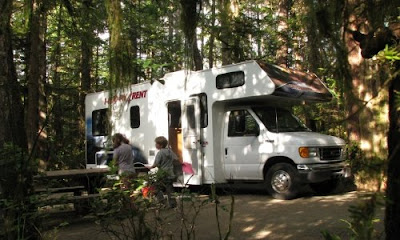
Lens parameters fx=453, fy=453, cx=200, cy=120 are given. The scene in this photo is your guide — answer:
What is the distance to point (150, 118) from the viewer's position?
1214cm

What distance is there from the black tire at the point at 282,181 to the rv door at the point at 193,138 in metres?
1.79

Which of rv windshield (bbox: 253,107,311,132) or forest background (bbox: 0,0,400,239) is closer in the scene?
forest background (bbox: 0,0,400,239)

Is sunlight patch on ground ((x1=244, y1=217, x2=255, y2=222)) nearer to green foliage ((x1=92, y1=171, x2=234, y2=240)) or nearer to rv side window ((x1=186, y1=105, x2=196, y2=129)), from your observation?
green foliage ((x1=92, y1=171, x2=234, y2=240))

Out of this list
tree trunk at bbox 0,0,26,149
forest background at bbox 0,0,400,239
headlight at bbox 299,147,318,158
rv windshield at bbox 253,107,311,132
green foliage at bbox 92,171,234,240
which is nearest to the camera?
forest background at bbox 0,0,400,239

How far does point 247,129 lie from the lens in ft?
34.5

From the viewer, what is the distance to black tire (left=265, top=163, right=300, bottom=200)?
9.70 meters

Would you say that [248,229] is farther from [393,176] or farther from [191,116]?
[191,116]

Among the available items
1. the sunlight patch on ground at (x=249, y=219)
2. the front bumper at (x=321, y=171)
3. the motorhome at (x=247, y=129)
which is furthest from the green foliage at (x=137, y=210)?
the front bumper at (x=321, y=171)

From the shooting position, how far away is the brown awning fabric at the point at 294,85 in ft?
32.7

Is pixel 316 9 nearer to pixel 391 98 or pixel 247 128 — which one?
pixel 391 98

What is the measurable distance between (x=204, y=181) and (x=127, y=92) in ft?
25.5

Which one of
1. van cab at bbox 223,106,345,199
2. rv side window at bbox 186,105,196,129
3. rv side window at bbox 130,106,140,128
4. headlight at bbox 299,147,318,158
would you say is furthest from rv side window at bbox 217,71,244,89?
rv side window at bbox 130,106,140,128

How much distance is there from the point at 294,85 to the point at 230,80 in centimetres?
147

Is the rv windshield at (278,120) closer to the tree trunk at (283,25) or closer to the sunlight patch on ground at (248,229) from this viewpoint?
the sunlight patch on ground at (248,229)
